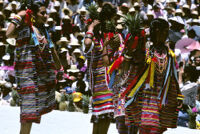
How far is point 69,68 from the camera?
11258mm

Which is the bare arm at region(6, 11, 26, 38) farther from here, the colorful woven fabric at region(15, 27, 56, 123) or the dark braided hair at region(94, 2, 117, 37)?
the dark braided hair at region(94, 2, 117, 37)

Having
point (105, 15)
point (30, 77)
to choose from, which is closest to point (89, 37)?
point (105, 15)

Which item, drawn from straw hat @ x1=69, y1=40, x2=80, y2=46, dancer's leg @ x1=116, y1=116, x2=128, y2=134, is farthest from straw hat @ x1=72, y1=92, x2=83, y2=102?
dancer's leg @ x1=116, y1=116, x2=128, y2=134

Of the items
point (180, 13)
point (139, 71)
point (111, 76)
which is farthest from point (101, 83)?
point (180, 13)

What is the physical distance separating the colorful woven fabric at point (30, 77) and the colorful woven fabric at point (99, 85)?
602 millimetres

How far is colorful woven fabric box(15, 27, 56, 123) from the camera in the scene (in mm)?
4418

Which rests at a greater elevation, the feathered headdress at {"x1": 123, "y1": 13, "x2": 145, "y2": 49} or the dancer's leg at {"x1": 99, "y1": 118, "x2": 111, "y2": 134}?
the feathered headdress at {"x1": 123, "y1": 13, "x2": 145, "y2": 49}

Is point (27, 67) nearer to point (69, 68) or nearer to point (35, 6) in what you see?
point (35, 6)

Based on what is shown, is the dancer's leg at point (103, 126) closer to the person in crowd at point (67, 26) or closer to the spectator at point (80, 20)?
the spectator at point (80, 20)

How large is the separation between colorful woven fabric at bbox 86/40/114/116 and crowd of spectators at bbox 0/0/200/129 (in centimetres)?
411

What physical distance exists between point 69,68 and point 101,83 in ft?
21.6

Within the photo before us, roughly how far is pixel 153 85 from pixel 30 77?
4.60 ft

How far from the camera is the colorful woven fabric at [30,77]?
174 inches

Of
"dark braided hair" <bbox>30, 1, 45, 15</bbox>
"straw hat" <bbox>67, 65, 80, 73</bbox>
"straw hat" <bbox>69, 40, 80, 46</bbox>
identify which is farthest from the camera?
"straw hat" <bbox>69, 40, 80, 46</bbox>
